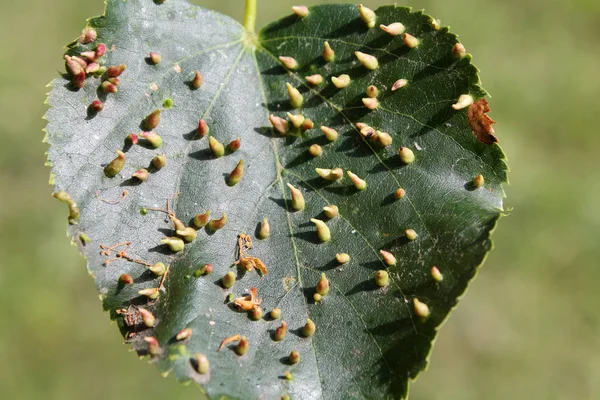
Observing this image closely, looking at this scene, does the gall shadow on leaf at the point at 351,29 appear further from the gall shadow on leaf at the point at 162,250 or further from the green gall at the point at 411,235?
the gall shadow on leaf at the point at 162,250

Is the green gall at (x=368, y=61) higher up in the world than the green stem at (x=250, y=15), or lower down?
lower down

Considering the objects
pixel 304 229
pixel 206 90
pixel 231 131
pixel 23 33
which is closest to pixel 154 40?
pixel 206 90

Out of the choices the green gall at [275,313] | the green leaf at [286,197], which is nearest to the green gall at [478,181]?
the green leaf at [286,197]

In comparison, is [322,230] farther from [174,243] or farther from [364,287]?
[174,243]

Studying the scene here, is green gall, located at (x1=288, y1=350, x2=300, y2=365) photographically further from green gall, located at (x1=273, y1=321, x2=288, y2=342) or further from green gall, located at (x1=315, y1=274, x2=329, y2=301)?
green gall, located at (x1=315, y1=274, x2=329, y2=301)

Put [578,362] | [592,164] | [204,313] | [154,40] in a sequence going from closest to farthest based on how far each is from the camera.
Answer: [204,313]
[154,40]
[578,362]
[592,164]

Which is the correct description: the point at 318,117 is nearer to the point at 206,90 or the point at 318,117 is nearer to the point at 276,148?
the point at 276,148

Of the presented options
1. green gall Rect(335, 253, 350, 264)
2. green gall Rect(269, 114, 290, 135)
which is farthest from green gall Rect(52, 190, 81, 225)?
green gall Rect(335, 253, 350, 264)
